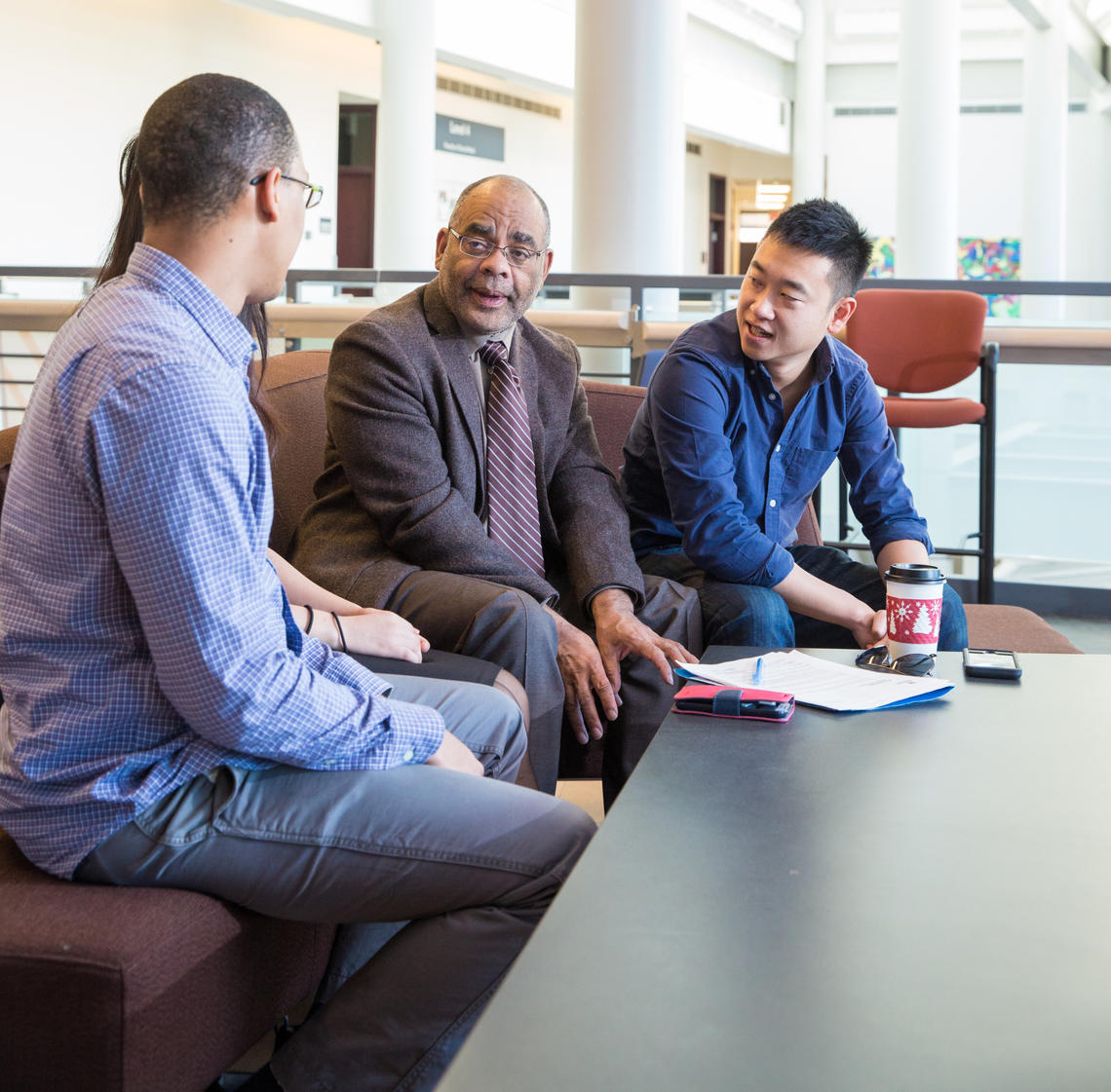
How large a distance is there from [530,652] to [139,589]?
98 centimetres

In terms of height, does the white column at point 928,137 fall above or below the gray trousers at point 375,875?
above

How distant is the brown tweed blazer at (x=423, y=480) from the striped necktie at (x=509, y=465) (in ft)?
0.10

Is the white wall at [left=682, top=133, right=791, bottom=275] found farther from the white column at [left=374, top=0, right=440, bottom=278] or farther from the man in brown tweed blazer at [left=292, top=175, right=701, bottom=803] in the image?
the man in brown tweed blazer at [left=292, top=175, right=701, bottom=803]

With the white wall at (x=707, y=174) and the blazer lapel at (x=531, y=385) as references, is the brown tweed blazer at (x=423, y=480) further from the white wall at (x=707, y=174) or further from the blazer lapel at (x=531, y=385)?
the white wall at (x=707, y=174)

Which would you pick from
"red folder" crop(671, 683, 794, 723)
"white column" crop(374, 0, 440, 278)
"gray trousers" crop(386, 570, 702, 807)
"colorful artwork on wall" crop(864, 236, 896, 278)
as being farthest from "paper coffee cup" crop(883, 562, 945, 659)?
"colorful artwork on wall" crop(864, 236, 896, 278)

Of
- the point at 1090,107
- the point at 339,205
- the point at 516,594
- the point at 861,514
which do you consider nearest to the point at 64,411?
the point at 516,594

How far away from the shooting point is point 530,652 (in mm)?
2121

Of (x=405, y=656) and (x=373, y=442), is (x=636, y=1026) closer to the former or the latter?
(x=405, y=656)

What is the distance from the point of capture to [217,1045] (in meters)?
1.31

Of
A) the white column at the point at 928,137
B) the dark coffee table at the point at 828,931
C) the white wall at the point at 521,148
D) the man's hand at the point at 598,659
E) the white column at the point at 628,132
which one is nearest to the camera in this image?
the dark coffee table at the point at 828,931

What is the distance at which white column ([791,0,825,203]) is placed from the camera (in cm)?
1683

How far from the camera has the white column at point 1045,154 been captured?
13758 millimetres

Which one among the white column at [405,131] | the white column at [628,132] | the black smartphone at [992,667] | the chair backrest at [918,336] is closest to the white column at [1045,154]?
the white column at [405,131]

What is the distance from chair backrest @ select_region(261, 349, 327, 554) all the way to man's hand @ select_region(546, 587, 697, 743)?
62 cm
